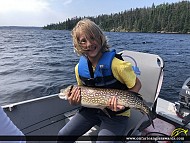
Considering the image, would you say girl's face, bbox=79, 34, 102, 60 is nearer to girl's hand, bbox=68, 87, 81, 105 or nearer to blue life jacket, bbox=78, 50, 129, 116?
blue life jacket, bbox=78, 50, 129, 116

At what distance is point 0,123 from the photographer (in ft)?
3.34

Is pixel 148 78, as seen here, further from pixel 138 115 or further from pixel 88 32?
pixel 88 32

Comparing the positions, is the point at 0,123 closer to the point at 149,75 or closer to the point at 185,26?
A: the point at 149,75

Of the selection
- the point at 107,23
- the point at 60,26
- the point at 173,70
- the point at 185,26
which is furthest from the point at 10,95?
the point at 60,26

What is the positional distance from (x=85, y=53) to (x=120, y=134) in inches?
40.2

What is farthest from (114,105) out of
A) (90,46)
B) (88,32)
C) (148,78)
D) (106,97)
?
(148,78)

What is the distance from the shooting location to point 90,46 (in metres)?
2.49

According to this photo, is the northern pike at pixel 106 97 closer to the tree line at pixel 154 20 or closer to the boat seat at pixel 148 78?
the boat seat at pixel 148 78

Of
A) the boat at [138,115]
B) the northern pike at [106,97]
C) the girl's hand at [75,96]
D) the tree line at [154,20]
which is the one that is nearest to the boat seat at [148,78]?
the boat at [138,115]

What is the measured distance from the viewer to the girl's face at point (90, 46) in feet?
8.09

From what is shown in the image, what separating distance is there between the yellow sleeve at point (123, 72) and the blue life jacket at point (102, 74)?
47 mm

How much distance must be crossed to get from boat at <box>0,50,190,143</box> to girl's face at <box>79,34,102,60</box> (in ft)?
2.79

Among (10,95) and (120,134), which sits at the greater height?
(120,134)

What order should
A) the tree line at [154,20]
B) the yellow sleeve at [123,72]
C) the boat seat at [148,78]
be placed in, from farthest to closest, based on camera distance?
the tree line at [154,20]
the boat seat at [148,78]
the yellow sleeve at [123,72]
